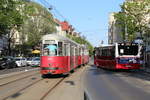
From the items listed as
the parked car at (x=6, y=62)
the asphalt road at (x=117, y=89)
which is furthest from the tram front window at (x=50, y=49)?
the parked car at (x=6, y=62)

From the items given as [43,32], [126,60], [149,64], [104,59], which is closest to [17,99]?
[126,60]

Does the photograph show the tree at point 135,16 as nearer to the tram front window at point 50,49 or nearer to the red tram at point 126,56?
the red tram at point 126,56

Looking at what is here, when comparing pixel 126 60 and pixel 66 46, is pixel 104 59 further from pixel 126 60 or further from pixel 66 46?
pixel 66 46

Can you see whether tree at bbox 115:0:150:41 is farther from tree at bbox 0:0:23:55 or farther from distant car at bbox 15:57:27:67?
distant car at bbox 15:57:27:67

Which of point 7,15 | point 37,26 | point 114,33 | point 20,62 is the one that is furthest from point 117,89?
point 114,33

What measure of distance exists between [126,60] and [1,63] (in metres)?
19.0

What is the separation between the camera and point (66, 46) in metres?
27.4

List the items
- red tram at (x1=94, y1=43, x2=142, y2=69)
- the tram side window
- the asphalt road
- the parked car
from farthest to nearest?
the parked car, red tram at (x1=94, y1=43, x2=142, y2=69), the tram side window, the asphalt road

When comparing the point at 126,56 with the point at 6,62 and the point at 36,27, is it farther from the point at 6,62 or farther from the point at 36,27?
the point at 36,27

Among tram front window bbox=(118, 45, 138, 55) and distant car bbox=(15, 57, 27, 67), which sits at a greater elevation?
tram front window bbox=(118, 45, 138, 55)

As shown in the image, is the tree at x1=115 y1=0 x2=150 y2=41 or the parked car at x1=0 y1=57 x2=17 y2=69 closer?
the parked car at x1=0 y1=57 x2=17 y2=69

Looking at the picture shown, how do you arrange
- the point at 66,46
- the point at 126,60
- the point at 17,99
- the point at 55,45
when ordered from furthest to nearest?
1. the point at 126,60
2. the point at 66,46
3. the point at 55,45
4. the point at 17,99

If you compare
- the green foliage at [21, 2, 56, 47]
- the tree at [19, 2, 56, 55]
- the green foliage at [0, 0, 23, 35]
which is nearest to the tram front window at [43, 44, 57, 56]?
the green foliage at [0, 0, 23, 35]

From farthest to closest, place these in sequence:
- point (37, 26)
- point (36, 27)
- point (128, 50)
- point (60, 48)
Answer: point (37, 26) → point (36, 27) → point (128, 50) → point (60, 48)
